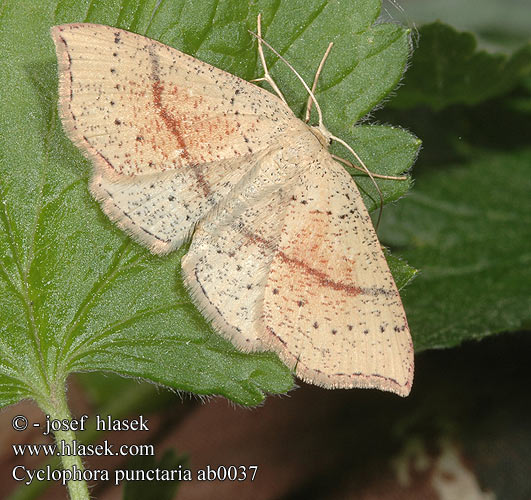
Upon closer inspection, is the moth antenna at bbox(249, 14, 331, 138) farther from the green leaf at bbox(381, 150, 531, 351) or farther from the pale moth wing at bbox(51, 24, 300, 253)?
the green leaf at bbox(381, 150, 531, 351)

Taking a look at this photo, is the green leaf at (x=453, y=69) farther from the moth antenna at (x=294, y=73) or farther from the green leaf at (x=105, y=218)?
the moth antenna at (x=294, y=73)

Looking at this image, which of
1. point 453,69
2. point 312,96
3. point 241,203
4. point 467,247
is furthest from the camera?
point 467,247

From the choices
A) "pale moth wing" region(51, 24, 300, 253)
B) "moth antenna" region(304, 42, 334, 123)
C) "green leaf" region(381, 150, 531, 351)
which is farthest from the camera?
"green leaf" region(381, 150, 531, 351)

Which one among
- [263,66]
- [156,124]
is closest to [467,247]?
[263,66]

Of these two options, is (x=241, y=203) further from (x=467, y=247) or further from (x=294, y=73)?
(x=467, y=247)

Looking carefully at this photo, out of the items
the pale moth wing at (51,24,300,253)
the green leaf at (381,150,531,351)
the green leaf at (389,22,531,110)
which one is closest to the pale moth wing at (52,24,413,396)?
the pale moth wing at (51,24,300,253)
